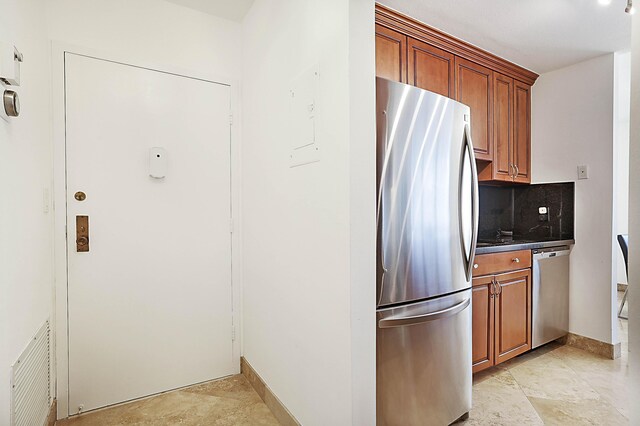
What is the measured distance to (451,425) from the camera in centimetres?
190

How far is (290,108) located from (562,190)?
2.72m

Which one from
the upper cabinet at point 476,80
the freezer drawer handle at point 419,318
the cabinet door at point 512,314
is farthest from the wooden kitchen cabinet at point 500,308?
the upper cabinet at point 476,80

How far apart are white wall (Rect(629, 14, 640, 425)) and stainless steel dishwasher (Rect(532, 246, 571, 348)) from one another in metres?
2.36

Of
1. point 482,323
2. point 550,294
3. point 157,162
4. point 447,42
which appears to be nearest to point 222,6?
point 157,162

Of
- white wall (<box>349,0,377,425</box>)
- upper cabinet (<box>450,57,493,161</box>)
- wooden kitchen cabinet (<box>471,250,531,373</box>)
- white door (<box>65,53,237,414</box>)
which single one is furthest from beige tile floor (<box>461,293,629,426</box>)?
white door (<box>65,53,237,414</box>)

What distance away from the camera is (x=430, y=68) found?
2400 mm

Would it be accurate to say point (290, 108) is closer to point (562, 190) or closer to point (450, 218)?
A: point (450, 218)

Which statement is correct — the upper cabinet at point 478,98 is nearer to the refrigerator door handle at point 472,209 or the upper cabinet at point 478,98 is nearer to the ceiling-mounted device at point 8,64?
the refrigerator door handle at point 472,209

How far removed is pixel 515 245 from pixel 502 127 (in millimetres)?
1098

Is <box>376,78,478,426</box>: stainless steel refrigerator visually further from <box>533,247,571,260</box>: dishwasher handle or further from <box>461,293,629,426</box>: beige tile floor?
<box>533,247,571,260</box>: dishwasher handle

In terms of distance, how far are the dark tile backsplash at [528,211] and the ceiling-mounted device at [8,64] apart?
3.47m

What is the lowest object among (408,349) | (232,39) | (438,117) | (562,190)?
(408,349)

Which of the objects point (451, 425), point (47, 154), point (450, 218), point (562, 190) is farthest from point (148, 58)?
point (562, 190)

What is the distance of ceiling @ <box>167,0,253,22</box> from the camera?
2.26 metres
